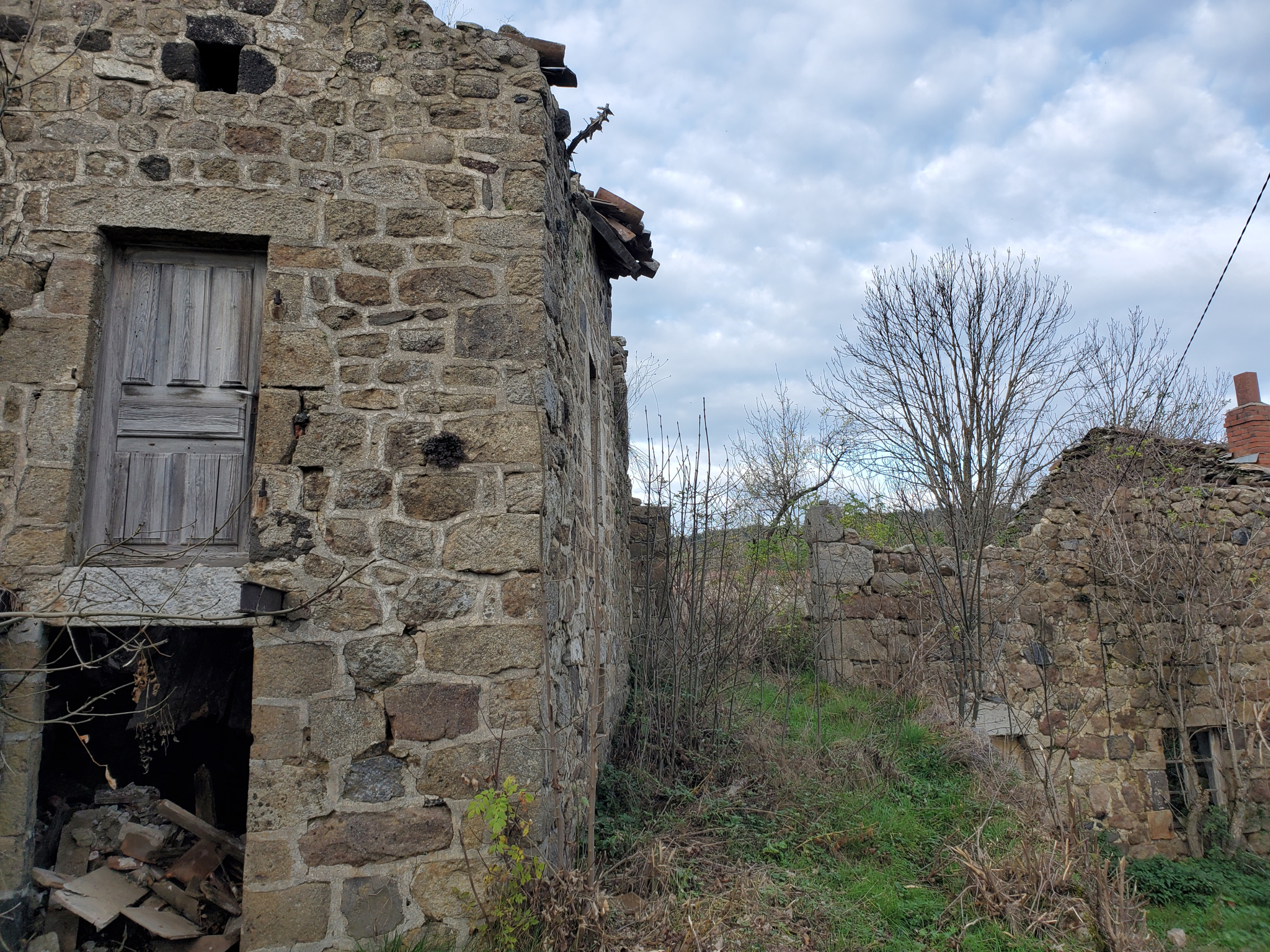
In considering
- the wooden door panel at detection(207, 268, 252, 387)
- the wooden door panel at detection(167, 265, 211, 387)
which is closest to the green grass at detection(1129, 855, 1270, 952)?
the wooden door panel at detection(207, 268, 252, 387)

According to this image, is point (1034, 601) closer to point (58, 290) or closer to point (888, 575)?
point (888, 575)

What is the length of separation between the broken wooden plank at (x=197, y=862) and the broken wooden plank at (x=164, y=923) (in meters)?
0.15

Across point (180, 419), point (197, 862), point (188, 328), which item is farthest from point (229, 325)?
point (197, 862)

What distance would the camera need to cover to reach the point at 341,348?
358 cm

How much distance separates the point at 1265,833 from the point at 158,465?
31.3ft

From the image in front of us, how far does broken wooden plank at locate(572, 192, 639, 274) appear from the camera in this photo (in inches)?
197

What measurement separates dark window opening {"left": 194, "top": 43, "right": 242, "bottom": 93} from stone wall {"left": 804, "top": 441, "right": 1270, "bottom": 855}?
6.73 meters

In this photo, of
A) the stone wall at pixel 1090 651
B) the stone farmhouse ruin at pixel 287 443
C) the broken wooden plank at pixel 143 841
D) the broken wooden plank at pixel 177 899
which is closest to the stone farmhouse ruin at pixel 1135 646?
the stone wall at pixel 1090 651

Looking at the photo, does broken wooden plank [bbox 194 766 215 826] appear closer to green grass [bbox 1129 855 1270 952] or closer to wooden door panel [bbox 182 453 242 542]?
wooden door panel [bbox 182 453 242 542]

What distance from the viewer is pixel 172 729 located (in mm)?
4051

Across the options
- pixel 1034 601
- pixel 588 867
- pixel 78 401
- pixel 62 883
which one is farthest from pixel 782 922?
pixel 1034 601

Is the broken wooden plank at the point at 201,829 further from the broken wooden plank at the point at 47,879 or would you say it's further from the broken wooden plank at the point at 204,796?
the broken wooden plank at the point at 47,879

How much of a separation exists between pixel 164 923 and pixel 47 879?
52 centimetres

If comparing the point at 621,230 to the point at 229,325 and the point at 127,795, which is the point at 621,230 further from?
the point at 127,795
